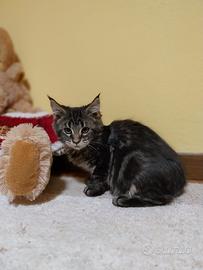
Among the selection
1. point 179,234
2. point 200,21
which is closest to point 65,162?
point 179,234

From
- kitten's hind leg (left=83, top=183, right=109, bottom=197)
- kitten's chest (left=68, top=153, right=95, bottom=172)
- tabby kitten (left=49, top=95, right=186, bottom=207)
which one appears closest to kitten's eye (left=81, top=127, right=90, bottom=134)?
tabby kitten (left=49, top=95, right=186, bottom=207)

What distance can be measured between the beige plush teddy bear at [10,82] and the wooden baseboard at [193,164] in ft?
2.56

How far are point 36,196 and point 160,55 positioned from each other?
2.50ft

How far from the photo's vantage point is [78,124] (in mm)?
1370

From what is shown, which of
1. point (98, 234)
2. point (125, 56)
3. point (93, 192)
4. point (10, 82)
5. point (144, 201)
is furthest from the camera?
point (10, 82)

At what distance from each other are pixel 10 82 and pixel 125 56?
23.7 inches

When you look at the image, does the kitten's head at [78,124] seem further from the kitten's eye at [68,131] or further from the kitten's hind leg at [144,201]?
the kitten's hind leg at [144,201]

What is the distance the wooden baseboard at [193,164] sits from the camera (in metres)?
1.52

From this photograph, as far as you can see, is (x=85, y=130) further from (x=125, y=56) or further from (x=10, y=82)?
(x=10, y=82)

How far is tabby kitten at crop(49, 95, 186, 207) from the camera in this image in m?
1.29

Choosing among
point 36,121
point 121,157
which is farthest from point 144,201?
point 36,121

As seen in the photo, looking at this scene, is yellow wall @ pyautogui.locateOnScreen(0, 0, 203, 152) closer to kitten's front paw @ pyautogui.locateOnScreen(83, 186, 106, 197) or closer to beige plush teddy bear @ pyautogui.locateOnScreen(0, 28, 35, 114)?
beige plush teddy bear @ pyautogui.locateOnScreen(0, 28, 35, 114)

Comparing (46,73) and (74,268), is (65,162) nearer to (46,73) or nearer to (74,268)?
(46,73)

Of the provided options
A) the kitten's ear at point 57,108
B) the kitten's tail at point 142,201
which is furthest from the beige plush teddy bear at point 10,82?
the kitten's tail at point 142,201
